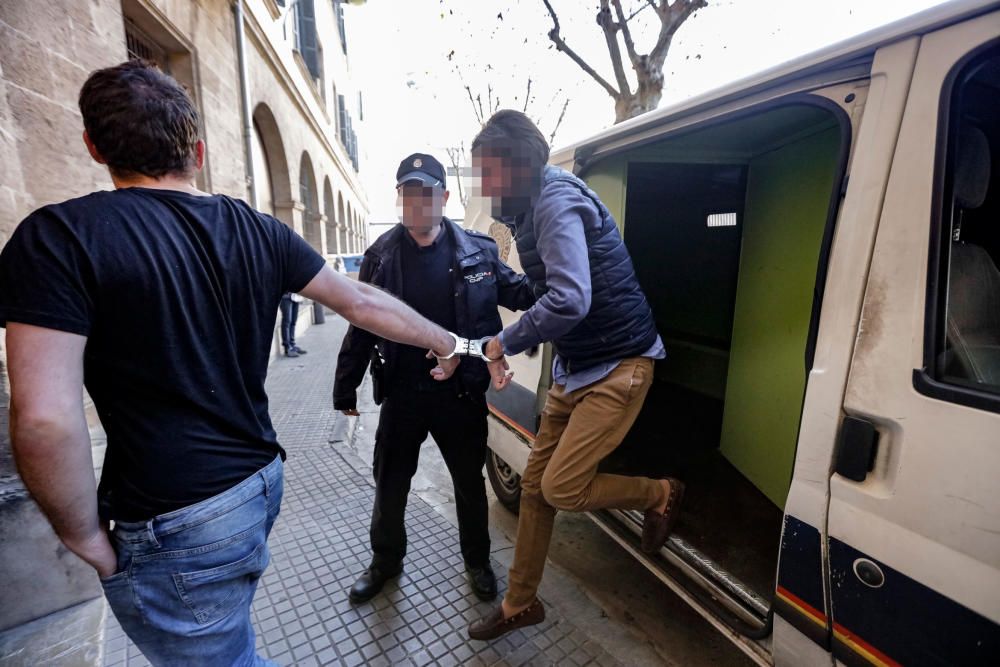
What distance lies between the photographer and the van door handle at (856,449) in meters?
1.26

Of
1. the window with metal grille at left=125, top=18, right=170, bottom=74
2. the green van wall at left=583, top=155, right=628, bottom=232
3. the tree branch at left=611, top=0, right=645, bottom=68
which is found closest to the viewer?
the green van wall at left=583, top=155, right=628, bottom=232

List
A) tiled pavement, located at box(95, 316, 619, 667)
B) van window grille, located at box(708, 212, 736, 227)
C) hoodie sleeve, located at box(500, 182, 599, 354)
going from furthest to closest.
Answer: van window grille, located at box(708, 212, 736, 227) < tiled pavement, located at box(95, 316, 619, 667) < hoodie sleeve, located at box(500, 182, 599, 354)

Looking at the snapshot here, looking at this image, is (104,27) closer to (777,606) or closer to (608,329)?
(608,329)

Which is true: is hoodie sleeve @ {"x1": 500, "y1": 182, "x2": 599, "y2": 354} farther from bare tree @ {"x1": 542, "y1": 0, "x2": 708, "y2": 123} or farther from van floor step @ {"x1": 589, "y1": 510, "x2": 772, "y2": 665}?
bare tree @ {"x1": 542, "y1": 0, "x2": 708, "y2": 123}

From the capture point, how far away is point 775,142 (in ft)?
9.51

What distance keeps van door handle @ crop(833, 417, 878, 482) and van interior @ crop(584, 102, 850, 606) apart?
0.27 meters

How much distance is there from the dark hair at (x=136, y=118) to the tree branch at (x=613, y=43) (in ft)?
28.6

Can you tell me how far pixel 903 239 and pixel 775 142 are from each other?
2.03 meters

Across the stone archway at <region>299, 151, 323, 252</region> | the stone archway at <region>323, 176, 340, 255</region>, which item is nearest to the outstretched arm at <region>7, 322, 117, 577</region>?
the stone archway at <region>299, 151, 323, 252</region>

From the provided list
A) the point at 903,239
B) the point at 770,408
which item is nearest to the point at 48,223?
the point at 903,239

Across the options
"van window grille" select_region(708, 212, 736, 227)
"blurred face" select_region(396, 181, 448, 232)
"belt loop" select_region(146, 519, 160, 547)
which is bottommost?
"belt loop" select_region(146, 519, 160, 547)

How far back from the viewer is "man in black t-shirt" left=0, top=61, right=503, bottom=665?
3.23 ft

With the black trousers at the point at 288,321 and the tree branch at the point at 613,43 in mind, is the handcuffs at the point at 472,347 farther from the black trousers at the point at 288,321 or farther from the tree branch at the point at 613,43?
the tree branch at the point at 613,43

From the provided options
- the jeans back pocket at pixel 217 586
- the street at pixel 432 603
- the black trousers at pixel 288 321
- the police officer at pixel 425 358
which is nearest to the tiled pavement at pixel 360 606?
the street at pixel 432 603
